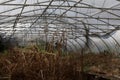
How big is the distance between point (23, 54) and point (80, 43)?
1413 centimetres

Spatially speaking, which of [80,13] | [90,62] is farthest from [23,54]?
[80,13]

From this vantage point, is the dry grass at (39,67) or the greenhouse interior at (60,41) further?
the greenhouse interior at (60,41)

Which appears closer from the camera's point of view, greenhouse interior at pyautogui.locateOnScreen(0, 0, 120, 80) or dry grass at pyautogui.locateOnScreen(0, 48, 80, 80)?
dry grass at pyautogui.locateOnScreen(0, 48, 80, 80)

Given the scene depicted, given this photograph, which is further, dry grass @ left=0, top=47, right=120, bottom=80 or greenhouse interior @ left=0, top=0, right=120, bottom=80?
greenhouse interior @ left=0, top=0, right=120, bottom=80

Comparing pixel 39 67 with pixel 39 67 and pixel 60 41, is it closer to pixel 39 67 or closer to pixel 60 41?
pixel 39 67

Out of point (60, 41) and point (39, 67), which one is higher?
point (60, 41)

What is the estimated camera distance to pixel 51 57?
145 inches

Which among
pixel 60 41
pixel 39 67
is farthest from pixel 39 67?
pixel 60 41

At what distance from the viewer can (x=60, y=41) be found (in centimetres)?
373

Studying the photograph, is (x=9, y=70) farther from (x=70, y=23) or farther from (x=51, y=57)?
(x=70, y=23)

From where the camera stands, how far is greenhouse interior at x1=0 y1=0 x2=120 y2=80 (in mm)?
3812

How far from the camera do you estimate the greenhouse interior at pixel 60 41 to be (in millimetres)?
3812

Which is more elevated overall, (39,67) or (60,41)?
(60,41)

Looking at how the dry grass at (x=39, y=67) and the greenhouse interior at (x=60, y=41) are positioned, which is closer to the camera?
the dry grass at (x=39, y=67)
